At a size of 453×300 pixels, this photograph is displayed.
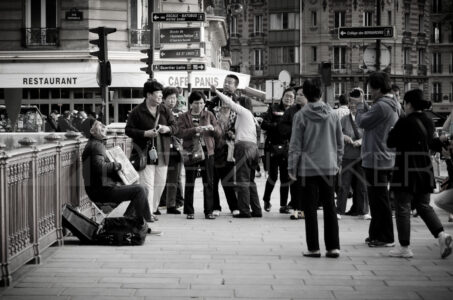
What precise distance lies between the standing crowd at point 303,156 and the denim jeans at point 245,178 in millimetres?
15

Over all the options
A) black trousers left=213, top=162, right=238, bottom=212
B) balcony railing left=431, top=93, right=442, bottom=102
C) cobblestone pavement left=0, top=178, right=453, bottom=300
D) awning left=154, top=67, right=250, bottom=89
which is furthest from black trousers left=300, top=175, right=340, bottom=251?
balcony railing left=431, top=93, right=442, bottom=102

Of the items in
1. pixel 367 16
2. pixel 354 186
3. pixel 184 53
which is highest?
pixel 367 16

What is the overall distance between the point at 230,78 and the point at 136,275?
18.7 feet

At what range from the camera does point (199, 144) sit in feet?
43.6

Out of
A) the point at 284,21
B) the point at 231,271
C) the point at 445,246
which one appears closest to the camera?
the point at 231,271

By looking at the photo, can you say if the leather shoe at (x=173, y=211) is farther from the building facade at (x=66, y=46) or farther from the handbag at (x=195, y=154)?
the building facade at (x=66, y=46)

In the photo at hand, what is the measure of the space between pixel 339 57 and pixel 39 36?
53.1 metres

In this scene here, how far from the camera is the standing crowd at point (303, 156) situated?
949 cm

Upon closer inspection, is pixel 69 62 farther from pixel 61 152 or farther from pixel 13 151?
pixel 13 151

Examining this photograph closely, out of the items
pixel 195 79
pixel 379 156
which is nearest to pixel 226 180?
pixel 379 156

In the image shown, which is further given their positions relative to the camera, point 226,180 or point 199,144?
point 226,180

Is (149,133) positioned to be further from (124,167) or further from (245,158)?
(245,158)

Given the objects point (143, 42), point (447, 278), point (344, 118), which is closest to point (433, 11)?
point (143, 42)

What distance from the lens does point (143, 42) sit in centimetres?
3359
